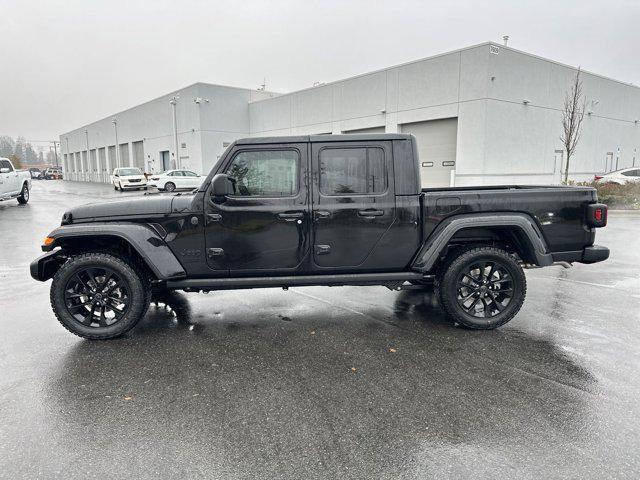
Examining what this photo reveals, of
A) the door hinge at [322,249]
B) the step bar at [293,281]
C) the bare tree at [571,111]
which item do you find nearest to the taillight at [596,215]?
the step bar at [293,281]

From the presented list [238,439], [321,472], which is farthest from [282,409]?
[321,472]

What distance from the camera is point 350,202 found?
4.38m

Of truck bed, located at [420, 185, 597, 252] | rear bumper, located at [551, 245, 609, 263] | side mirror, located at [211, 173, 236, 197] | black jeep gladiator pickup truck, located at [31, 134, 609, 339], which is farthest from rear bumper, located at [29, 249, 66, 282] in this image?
rear bumper, located at [551, 245, 609, 263]

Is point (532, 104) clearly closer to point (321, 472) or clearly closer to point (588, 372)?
point (588, 372)

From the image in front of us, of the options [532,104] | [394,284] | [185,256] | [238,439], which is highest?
[532,104]

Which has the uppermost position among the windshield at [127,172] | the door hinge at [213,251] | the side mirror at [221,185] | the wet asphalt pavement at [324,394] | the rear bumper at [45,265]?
the windshield at [127,172]

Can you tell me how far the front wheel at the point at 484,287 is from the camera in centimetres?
446

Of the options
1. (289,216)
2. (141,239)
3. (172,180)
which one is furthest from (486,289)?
(172,180)

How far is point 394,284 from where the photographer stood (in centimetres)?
456

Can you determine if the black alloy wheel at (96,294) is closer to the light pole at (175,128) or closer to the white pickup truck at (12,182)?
the white pickup truck at (12,182)

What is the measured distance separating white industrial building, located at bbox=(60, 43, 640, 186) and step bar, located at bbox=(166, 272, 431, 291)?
57.1 ft

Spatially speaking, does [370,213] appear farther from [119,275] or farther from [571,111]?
[571,111]

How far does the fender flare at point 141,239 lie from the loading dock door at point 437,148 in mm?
18562

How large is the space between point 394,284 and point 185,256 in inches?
86.1
